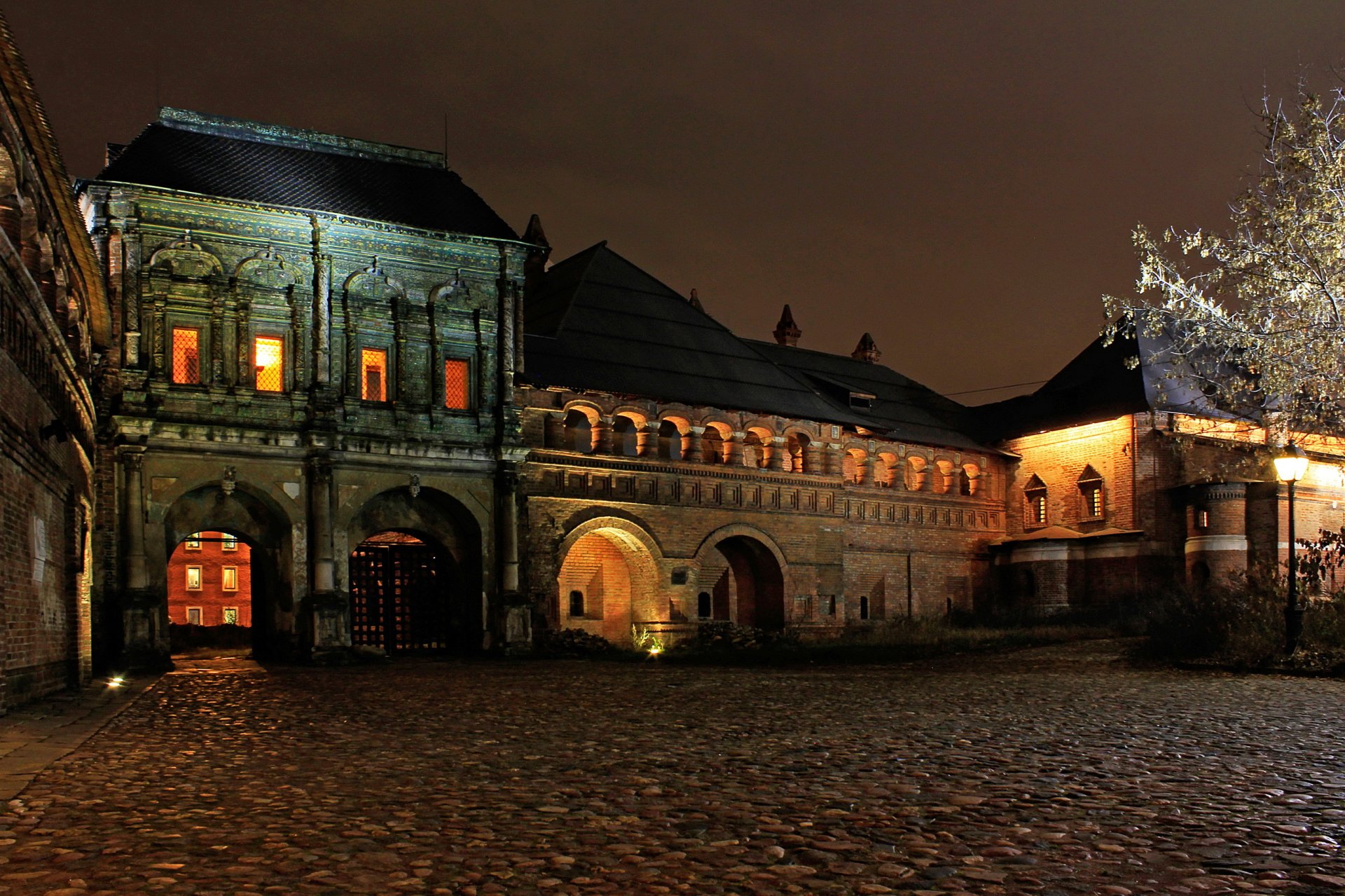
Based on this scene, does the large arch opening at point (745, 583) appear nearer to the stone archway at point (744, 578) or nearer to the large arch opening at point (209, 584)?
the stone archway at point (744, 578)

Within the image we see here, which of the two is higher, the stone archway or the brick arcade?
the brick arcade

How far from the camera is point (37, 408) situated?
13.9 m

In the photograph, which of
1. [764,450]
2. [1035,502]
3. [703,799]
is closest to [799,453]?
[764,450]

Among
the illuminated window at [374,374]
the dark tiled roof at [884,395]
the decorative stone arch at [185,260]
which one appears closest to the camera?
the decorative stone arch at [185,260]

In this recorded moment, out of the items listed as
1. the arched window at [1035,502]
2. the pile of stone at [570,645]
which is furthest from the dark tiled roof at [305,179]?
the arched window at [1035,502]

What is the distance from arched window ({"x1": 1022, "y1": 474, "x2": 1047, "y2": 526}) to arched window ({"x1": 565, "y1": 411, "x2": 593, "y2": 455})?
17.2 meters

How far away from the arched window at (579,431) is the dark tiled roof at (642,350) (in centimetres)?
110

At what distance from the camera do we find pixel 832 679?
18.0m

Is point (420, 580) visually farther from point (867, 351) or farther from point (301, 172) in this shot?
point (867, 351)

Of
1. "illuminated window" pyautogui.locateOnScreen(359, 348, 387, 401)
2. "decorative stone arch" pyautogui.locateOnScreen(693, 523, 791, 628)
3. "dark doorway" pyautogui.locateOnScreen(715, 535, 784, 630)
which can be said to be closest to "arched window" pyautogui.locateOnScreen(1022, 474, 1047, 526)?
"decorative stone arch" pyautogui.locateOnScreen(693, 523, 791, 628)

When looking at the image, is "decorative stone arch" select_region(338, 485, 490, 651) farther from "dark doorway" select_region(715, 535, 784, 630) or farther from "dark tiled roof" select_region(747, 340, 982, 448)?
"dark tiled roof" select_region(747, 340, 982, 448)

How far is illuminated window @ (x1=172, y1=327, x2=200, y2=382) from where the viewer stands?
80.7 feet

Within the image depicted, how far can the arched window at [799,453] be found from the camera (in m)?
33.9

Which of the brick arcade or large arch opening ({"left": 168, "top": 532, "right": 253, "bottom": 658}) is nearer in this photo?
the brick arcade
